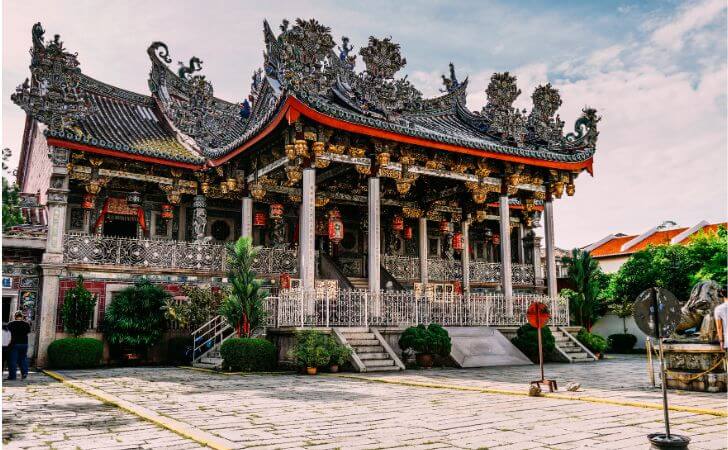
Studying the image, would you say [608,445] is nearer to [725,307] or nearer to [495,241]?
[725,307]

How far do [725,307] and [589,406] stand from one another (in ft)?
8.64

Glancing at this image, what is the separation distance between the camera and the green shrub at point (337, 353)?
522 inches

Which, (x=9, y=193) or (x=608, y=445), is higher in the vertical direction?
(x=9, y=193)

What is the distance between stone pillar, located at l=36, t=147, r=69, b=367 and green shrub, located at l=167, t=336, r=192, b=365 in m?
3.06

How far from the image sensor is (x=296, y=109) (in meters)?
14.5

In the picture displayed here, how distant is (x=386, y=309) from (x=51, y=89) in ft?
36.1

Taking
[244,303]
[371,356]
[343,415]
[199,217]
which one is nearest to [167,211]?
[199,217]

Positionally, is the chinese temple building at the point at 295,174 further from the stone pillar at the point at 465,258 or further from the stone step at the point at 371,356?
the stone step at the point at 371,356

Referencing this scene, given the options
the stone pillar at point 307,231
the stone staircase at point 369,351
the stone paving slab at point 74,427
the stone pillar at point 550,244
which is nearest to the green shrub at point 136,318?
the stone pillar at point 307,231

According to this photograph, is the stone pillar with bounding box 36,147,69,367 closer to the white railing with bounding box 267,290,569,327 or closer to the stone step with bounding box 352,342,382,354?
the white railing with bounding box 267,290,569,327

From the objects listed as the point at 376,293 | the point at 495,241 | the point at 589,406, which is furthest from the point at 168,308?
the point at 495,241

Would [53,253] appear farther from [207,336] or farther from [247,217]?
[247,217]

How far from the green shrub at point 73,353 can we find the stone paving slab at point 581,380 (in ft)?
25.4

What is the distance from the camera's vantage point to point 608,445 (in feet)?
17.9
